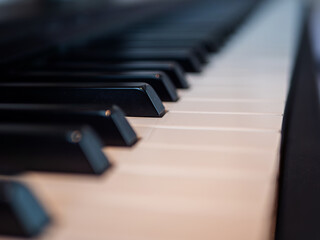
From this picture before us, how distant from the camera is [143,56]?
121 cm

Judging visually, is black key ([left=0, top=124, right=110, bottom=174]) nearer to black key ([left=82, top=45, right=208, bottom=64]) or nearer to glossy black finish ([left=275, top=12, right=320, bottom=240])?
glossy black finish ([left=275, top=12, right=320, bottom=240])

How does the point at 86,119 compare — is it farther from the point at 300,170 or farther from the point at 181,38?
the point at 181,38

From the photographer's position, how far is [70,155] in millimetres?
516

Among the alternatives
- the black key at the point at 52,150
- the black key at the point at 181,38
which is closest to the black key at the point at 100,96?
the black key at the point at 52,150

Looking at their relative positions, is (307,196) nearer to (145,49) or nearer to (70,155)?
(70,155)

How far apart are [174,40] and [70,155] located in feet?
3.42

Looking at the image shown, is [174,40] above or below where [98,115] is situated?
below

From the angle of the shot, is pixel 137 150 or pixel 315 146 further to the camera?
pixel 315 146

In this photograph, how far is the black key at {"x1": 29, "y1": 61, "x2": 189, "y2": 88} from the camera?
3.34ft

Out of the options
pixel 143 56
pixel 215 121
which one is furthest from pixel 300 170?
pixel 143 56

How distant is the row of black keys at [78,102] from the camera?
513 millimetres

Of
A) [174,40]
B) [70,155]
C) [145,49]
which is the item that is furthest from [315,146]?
[174,40]

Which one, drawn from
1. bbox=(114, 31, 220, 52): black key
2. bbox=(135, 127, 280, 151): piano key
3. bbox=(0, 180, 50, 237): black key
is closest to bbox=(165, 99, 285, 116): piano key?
bbox=(135, 127, 280, 151): piano key

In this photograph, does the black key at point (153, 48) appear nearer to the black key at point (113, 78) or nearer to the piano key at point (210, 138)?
the black key at point (113, 78)
